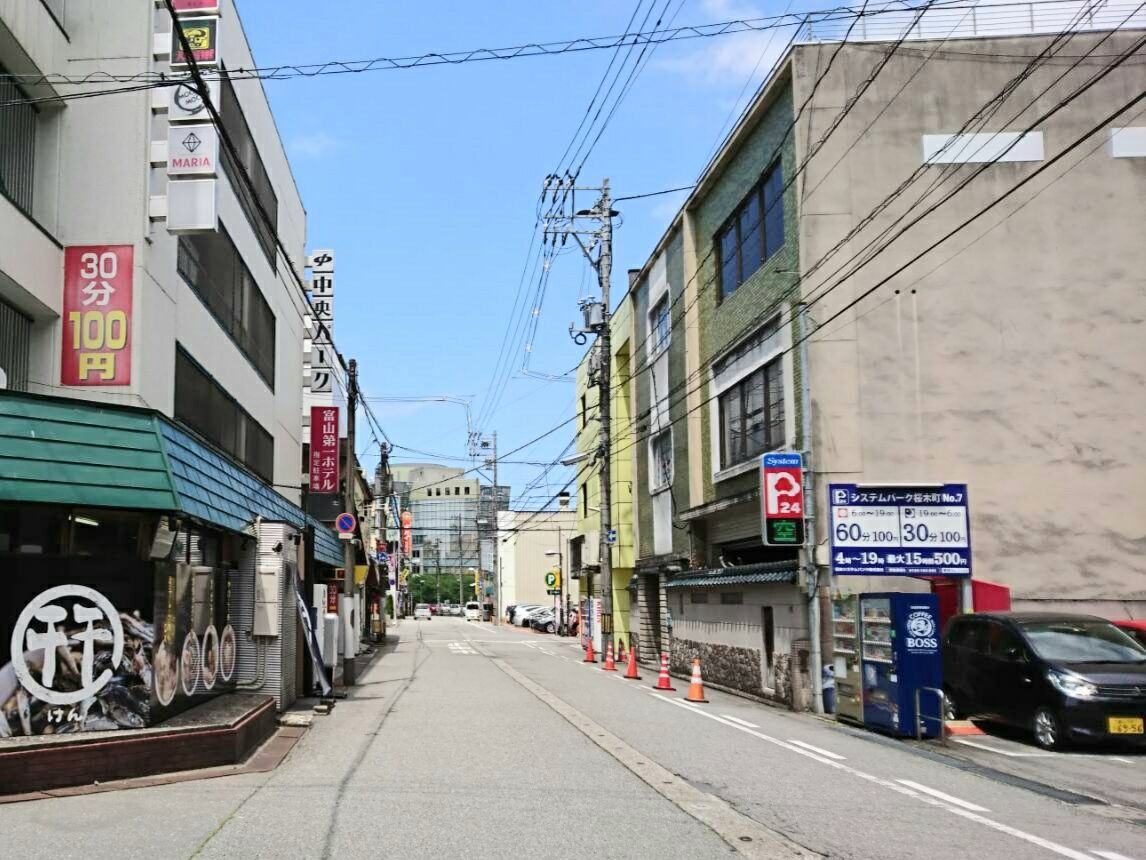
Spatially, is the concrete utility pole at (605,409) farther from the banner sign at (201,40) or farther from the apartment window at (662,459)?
the banner sign at (201,40)

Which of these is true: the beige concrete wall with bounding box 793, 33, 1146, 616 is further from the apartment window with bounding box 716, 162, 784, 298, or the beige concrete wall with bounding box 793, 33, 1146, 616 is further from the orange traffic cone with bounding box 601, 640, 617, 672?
the orange traffic cone with bounding box 601, 640, 617, 672

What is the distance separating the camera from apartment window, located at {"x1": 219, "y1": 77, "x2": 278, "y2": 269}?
1912 cm

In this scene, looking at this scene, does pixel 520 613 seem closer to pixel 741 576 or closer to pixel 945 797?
pixel 741 576

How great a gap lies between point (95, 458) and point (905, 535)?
1298 cm

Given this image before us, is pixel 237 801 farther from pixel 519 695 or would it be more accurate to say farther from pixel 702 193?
pixel 702 193

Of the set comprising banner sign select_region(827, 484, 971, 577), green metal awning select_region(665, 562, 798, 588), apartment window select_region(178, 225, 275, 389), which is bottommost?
green metal awning select_region(665, 562, 798, 588)

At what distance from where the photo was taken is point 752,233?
23.2m

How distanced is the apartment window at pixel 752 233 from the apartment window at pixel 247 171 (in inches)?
377

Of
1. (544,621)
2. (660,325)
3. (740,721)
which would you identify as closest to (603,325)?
(660,325)

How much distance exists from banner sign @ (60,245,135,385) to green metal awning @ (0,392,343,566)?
5.09 ft

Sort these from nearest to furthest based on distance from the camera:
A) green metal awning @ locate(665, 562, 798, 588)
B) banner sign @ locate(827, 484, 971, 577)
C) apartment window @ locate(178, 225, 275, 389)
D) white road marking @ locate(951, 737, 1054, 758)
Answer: white road marking @ locate(951, 737, 1054, 758) → apartment window @ locate(178, 225, 275, 389) → banner sign @ locate(827, 484, 971, 577) → green metal awning @ locate(665, 562, 798, 588)

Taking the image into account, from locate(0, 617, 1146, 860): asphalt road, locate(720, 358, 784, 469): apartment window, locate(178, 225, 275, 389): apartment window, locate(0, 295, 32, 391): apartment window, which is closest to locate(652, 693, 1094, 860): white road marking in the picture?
locate(0, 617, 1146, 860): asphalt road

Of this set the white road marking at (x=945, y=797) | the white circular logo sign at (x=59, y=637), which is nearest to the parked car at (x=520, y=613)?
the white road marking at (x=945, y=797)

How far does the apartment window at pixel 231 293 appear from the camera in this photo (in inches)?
681
